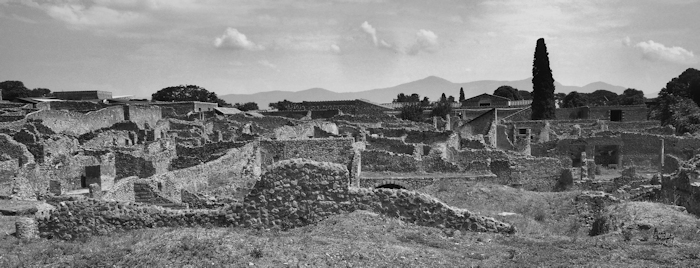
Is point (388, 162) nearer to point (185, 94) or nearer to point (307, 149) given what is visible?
point (307, 149)

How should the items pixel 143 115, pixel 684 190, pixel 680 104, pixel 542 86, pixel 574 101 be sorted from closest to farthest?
pixel 684 190 → pixel 143 115 → pixel 680 104 → pixel 542 86 → pixel 574 101

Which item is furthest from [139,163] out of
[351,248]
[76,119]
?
[76,119]

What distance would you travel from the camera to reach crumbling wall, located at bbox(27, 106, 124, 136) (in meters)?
33.2

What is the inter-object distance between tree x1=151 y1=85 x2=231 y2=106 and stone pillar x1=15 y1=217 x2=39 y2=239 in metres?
78.4

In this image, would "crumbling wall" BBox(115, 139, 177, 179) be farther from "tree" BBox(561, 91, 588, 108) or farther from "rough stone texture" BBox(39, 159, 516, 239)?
"tree" BBox(561, 91, 588, 108)

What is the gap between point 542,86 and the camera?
60.3 m

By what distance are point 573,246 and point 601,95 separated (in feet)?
391

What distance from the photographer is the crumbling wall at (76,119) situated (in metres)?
33.2

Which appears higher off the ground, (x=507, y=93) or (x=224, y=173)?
(x=507, y=93)

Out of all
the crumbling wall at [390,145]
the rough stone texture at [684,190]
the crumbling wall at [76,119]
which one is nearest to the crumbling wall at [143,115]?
the crumbling wall at [76,119]

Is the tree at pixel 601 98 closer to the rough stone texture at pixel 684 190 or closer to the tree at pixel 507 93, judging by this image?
the tree at pixel 507 93

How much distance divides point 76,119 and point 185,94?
182 ft

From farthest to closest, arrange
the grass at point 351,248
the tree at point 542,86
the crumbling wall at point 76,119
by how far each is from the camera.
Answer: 1. the tree at point 542,86
2. the crumbling wall at point 76,119
3. the grass at point 351,248

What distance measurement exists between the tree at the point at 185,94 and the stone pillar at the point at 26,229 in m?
78.4
